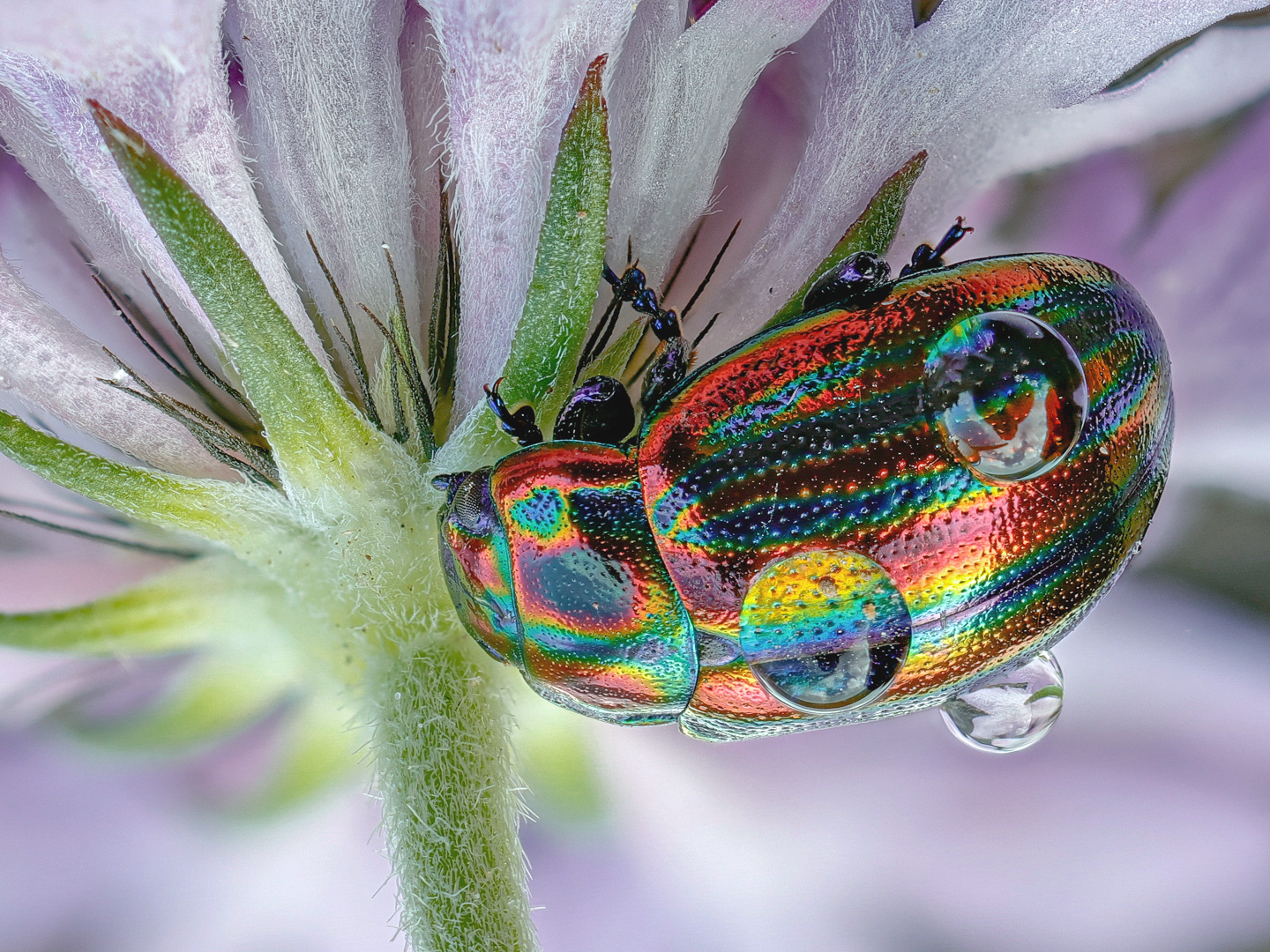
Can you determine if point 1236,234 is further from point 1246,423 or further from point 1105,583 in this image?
point 1105,583

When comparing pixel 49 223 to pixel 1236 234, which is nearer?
pixel 49 223

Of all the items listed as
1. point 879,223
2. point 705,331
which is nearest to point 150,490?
point 705,331

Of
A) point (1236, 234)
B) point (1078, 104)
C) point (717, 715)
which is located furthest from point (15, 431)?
point (1236, 234)

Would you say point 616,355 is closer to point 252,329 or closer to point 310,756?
point 252,329

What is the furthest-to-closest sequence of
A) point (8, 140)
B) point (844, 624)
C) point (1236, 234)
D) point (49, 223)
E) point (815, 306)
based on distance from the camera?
1. point (1236, 234)
2. point (49, 223)
3. point (8, 140)
4. point (815, 306)
5. point (844, 624)

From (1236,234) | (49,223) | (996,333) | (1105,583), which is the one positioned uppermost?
(1236,234)

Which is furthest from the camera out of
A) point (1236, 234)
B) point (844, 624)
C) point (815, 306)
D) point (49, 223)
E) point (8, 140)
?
point (1236, 234)

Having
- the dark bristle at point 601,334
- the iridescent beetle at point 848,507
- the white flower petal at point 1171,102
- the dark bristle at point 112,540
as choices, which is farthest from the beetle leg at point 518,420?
the white flower petal at point 1171,102
